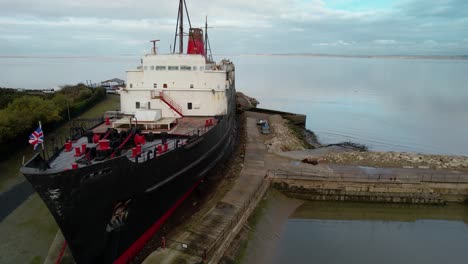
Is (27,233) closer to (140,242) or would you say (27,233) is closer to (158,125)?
(140,242)

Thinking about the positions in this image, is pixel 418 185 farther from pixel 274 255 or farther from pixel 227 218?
pixel 227 218

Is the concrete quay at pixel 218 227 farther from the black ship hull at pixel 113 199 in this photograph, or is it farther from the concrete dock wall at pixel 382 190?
the concrete dock wall at pixel 382 190

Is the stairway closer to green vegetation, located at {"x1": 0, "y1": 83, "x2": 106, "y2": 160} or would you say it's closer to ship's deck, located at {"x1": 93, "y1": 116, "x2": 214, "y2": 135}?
ship's deck, located at {"x1": 93, "y1": 116, "x2": 214, "y2": 135}

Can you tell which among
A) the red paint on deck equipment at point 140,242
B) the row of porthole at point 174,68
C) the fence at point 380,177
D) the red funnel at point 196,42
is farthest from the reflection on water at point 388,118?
the red paint on deck equipment at point 140,242

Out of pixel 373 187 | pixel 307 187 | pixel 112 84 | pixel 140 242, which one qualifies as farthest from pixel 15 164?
pixel 112 84

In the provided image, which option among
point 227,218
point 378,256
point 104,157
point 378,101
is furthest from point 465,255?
point 378,101

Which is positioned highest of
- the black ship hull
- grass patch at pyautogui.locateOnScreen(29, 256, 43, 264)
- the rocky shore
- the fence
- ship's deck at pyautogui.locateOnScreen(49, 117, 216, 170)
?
ship's deck at pyautogui.locateOnScreen(49, 117, 216, 170)


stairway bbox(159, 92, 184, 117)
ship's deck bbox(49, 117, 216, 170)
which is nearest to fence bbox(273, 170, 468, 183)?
ship's deck bbox(49, 117, 216, 170)
